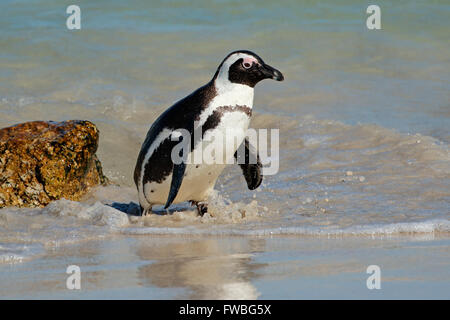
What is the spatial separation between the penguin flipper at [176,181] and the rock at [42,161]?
117cm

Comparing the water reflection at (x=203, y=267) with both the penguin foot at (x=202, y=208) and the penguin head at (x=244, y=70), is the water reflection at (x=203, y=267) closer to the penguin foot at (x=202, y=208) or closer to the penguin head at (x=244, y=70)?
the penguin foot at (x=202, y=208)

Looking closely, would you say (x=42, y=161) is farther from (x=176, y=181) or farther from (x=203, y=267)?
(x=203, y=267)

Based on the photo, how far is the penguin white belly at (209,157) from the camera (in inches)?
209

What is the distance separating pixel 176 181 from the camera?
529 centimetres

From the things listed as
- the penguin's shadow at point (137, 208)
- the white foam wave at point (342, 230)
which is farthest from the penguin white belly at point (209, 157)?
the white foam wave at point (342, 230)

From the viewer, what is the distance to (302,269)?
12.4ft

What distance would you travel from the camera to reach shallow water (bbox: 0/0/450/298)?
524 cm

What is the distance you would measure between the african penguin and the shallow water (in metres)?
0.20

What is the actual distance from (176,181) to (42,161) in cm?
131

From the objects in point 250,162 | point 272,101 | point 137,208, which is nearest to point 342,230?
point 250,162


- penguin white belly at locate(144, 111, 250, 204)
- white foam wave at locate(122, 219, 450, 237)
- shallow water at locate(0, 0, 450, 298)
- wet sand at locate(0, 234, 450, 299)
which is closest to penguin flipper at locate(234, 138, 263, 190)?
shallow water at locate(0, 0, 450, 298)
